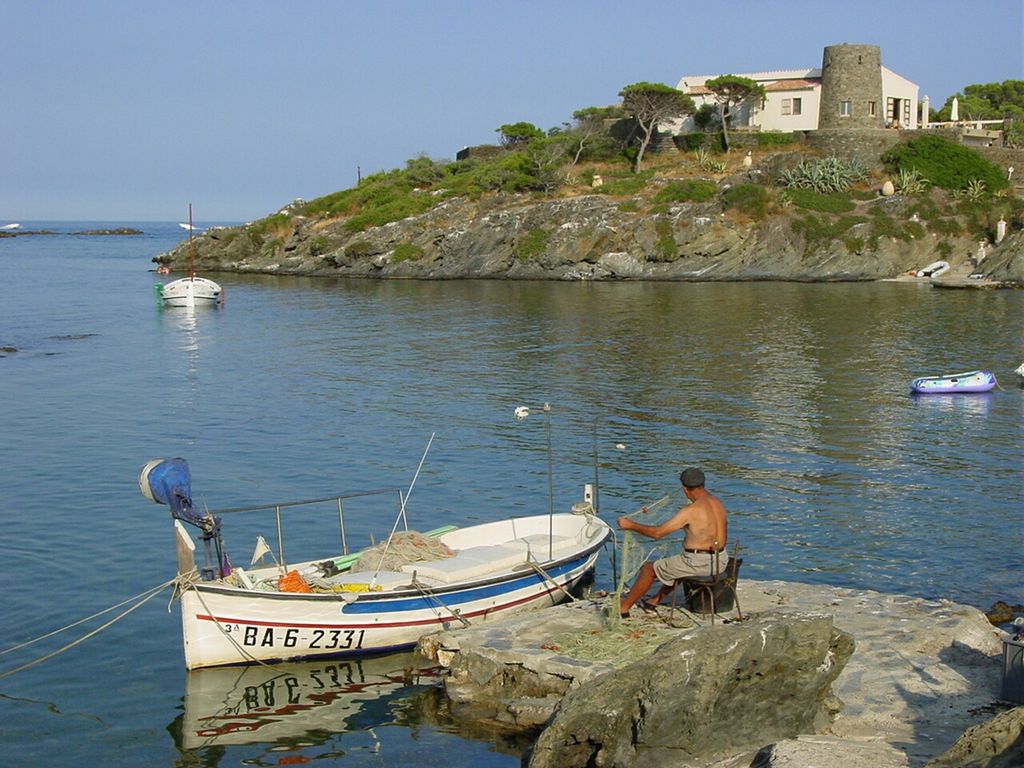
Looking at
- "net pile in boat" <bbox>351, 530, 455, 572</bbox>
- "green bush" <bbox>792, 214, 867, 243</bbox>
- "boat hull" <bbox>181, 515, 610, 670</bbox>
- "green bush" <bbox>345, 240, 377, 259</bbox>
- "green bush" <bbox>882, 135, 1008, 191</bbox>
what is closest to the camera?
"boat hull" <bbox>181, 515, 610, 670</bbox>

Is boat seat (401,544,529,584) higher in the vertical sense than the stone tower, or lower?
lower

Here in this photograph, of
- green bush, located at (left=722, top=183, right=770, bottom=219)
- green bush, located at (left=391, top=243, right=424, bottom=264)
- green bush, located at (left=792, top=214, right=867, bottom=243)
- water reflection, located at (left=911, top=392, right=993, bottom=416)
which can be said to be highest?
green bush, located at (left=722, top=183, right=770, bottom=219)

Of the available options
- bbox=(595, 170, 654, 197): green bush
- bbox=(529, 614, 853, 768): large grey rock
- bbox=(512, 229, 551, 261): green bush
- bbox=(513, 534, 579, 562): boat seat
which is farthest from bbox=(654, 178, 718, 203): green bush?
bbox=(529, 614, 853, 768): large grey rock

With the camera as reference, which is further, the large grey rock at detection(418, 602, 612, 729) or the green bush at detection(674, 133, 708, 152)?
Result: the green bush at detection(674, 133, 708, 152)

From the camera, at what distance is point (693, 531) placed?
13.1 m

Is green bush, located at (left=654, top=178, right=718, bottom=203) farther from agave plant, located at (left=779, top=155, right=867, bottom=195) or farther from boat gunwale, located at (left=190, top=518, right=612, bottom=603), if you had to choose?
boat gunwale, located at (left=190, top=518, right=612, bottom=603)

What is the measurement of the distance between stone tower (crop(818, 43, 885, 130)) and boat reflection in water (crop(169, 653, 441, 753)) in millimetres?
72439

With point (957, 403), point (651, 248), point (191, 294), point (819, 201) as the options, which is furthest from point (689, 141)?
point (957, 403)

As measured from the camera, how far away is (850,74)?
263 ft

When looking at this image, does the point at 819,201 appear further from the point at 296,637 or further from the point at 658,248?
the point at 296,637

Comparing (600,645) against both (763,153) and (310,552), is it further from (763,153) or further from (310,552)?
(763,153)

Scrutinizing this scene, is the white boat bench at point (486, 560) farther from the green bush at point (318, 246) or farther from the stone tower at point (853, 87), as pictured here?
the stone tower at point (853, 87)

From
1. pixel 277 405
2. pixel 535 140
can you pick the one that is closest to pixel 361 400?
pixel 277 405

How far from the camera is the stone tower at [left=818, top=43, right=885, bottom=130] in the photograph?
79562 millimetres
